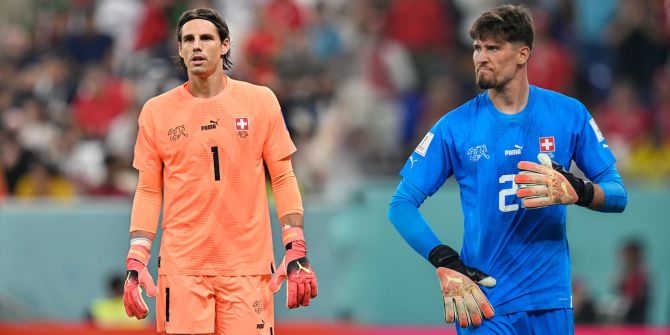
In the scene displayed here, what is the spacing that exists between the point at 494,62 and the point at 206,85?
171 cm

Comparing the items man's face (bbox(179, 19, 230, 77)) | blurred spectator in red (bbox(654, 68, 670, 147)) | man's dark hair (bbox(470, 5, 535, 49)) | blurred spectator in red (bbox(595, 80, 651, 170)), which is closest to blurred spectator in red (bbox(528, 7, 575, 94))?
blurred spectator in red (bbox(595, 80, 651, 170))

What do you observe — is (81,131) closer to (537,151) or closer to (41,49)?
(41,49)

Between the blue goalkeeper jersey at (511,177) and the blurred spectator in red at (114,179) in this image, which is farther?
the blurred spectator in red at (114,179)

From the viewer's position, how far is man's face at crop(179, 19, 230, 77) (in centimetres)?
716

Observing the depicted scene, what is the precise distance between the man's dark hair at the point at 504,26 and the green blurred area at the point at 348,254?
622cm

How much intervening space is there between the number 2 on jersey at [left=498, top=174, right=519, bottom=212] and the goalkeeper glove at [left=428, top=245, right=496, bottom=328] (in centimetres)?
39

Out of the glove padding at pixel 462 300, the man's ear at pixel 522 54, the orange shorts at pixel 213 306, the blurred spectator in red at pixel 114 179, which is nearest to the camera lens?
the glove padding at pixel 462 300

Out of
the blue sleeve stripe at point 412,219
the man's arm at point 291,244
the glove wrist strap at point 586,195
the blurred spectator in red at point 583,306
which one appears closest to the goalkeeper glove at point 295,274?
the man's arm at point 291,244

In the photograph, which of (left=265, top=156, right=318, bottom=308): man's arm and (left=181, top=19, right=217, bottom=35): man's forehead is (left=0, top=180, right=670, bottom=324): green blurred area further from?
(left=181, top=19, right=217, bottom=35): man's forehead

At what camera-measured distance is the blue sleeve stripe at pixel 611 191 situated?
670cm

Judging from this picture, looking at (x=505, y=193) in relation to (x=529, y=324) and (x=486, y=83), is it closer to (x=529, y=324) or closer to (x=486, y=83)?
(x=486, y=83)

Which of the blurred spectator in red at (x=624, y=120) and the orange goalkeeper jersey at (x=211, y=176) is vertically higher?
the blurred spectator in red at (x=624, y=120)

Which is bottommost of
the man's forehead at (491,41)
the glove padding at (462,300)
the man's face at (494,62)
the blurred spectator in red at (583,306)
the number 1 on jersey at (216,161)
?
the glove padding at (462,300)

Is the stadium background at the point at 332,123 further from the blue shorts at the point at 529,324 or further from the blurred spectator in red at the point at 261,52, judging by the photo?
the blue shorts at the point at 529,324
